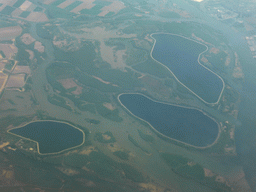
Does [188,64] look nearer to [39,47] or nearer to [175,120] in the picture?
[175,120]

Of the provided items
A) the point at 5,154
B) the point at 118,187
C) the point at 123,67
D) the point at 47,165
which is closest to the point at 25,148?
the point at 5,154

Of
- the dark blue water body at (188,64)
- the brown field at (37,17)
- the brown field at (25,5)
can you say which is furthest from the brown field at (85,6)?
the dark blue water body at (188,64)

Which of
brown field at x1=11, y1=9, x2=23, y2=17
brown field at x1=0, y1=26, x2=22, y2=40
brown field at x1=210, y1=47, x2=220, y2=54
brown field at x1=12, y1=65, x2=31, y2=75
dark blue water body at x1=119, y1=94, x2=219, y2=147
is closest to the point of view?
dark blue water body at x1=119, y1=94, x2=219, y2=147

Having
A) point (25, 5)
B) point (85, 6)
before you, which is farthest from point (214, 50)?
point (25, 5)

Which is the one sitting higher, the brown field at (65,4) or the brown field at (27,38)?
the brown field at (65,4)

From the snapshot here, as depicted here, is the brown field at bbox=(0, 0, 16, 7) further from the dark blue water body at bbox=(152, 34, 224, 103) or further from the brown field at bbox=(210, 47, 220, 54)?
the brown field at bbox=(210, 47, 220, 54)

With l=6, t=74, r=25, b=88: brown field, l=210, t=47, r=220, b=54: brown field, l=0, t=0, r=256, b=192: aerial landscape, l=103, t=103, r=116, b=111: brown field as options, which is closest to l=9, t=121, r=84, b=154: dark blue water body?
l=0, t=0, r=256, b=192: aerial landscape

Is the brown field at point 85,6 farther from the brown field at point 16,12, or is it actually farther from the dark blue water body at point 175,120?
the dark blue water body at point 175,120
